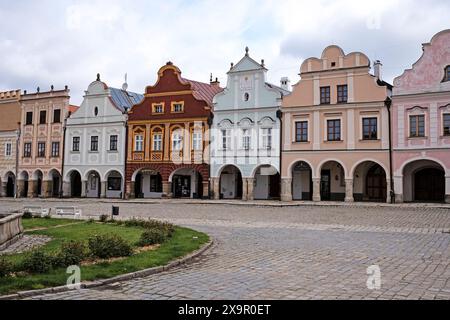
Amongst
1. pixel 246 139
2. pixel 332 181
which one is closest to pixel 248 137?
pixel 246 139

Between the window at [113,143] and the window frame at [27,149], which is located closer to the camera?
the window at [113,143]

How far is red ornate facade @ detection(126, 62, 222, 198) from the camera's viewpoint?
1581 inches

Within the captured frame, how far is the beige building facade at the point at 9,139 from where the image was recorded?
48.7 metres

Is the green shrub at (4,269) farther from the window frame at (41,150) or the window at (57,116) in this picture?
the window frame at (41,150)

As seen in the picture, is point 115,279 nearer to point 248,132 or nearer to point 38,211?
point 38,211

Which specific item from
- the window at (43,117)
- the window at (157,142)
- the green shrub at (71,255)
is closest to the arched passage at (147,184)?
the window at (157,142)

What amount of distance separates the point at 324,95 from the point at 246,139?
689 cm

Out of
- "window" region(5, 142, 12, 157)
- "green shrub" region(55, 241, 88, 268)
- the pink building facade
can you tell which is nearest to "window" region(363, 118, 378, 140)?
the pink building facade

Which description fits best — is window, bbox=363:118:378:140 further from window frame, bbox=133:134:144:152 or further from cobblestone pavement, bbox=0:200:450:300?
window frame, bbox=133:134:144:152

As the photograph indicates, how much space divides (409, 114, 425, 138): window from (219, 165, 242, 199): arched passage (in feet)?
46.8

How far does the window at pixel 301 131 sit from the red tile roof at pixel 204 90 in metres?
8.29

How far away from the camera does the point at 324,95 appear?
3559 centimetres

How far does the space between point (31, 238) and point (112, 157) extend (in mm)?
29917
